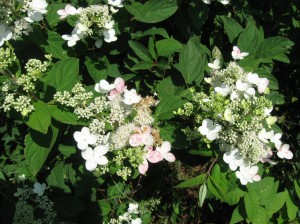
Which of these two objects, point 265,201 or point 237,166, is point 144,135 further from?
point 265,201

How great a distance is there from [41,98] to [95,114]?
240 mm

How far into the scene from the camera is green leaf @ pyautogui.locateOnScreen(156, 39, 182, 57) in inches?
70.0

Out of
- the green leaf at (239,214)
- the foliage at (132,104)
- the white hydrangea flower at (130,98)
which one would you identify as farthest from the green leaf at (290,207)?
the white hydrangea flower at (130,98)

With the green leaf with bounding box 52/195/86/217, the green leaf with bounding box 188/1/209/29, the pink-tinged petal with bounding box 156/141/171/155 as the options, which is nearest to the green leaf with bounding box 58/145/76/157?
the green leaf with bounding box 52/195/86/217

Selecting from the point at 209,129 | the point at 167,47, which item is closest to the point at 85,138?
the point at 209,129

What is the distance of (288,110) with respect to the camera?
3.12m

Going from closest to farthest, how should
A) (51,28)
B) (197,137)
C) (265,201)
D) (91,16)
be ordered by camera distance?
1. (197,137)
2. (91,16)
3. (51,28)
4. (265,201)

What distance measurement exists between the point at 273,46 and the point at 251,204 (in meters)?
0.74

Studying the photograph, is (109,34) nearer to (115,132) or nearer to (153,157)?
(115,132)

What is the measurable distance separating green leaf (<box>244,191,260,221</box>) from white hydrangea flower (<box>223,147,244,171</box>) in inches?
18.5

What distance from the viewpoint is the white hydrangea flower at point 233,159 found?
141 cm

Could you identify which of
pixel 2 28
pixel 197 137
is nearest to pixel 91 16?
pixel 2 28

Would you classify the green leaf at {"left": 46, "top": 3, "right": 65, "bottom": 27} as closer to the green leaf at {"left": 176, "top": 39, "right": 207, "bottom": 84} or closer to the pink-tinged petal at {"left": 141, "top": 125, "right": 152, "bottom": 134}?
the green leaf at {"left": 176, "top": 39, "right": 207, "bottom": 84}

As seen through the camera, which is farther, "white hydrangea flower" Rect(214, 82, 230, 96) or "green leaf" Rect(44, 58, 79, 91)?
"green leaf" Rect(44, 58, 79, 91)
